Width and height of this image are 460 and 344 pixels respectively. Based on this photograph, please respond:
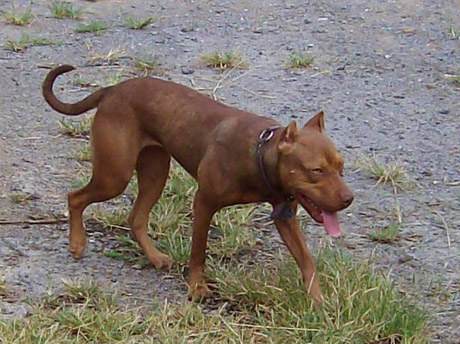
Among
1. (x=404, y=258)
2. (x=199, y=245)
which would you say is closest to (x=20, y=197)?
(x=199, y=245)

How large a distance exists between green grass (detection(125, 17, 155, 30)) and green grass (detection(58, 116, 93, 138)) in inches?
96.8

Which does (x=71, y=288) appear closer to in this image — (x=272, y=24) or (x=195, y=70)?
(x=195, y=70)

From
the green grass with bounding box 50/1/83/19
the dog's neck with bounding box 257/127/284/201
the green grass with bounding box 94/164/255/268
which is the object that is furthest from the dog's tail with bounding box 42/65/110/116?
the green grass with bounding box 50/1/83/19

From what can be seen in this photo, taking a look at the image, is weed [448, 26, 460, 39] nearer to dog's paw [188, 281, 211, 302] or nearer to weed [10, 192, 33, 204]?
weed [10, 192, 33, 204]

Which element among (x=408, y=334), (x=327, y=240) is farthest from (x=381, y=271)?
(x=408, y=334)

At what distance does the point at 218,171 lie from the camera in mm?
4652

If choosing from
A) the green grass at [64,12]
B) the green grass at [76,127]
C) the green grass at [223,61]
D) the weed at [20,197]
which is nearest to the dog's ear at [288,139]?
the weed at [20,197]

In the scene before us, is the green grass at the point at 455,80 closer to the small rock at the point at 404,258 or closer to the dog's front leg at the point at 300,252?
the small rock at the point at 404,258

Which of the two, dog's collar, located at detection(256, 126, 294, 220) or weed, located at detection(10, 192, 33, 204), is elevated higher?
dog's collar, located at detection(256, 126, 294, 220)

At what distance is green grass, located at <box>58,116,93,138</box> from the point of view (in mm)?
6895

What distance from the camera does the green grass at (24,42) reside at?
876 centimetres

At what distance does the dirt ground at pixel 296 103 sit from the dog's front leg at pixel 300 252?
A: 50 centimetres

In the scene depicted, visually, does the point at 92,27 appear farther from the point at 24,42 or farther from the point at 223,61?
the point at 223,61

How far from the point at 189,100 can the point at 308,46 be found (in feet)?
13.8
